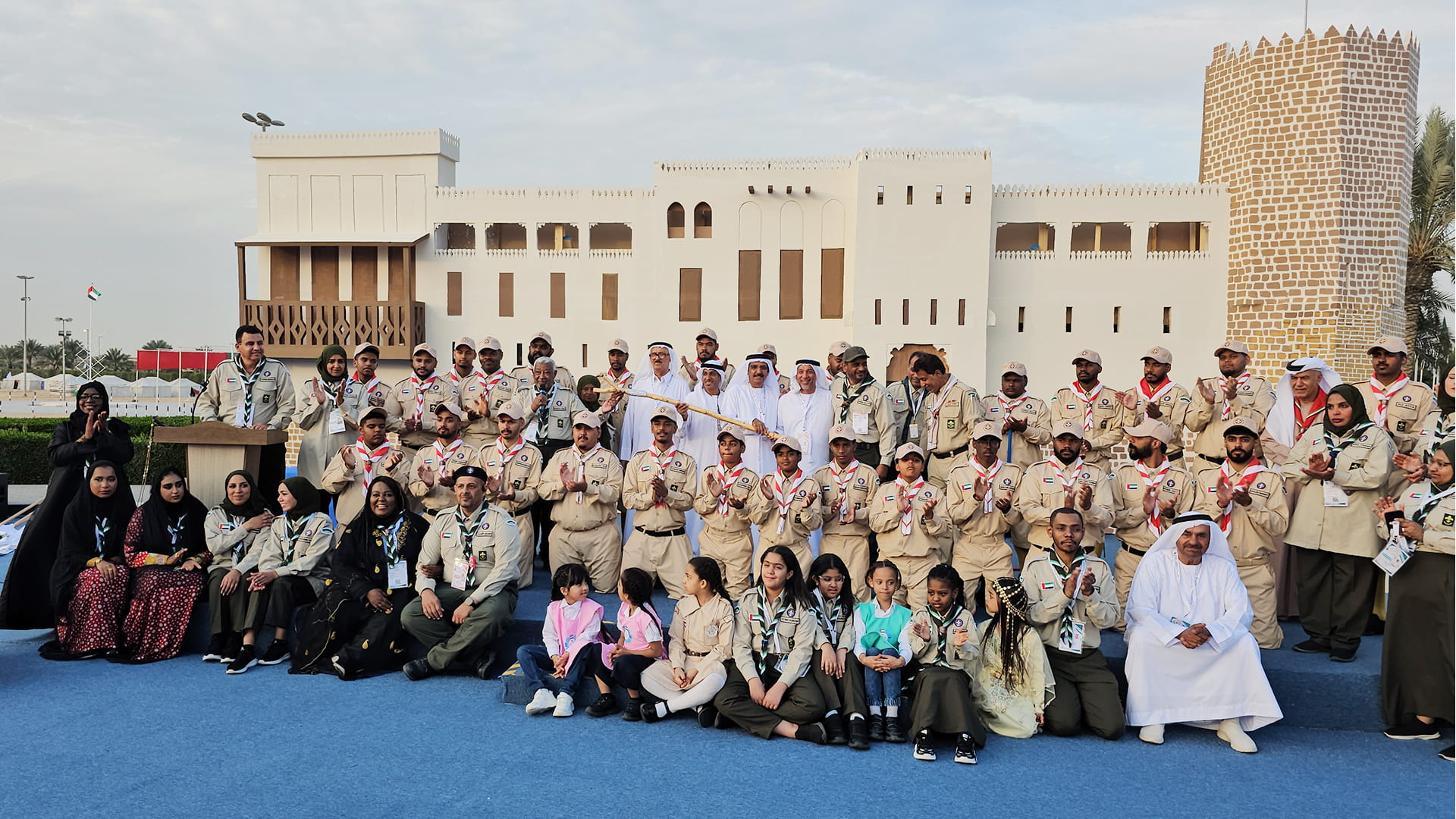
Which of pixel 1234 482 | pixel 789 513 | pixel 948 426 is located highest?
pixel 948 426

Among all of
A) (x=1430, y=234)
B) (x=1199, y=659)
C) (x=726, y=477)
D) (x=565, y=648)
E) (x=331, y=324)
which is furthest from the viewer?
(x=1430, y=234)

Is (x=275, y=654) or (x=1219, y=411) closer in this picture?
(x=275, y=654)

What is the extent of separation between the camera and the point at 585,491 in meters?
7.14

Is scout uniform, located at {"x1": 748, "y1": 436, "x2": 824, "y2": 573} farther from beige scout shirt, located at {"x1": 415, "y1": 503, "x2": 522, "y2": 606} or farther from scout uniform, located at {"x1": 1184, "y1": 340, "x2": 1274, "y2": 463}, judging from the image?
scout uniform, located at {"x1": 1184, "y1": 340, "x2": 1274, "y2": 463}

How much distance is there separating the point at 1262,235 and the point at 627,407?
17854mm

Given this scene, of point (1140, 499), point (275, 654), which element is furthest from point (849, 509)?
point (275, 654)

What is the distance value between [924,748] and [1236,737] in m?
1.64

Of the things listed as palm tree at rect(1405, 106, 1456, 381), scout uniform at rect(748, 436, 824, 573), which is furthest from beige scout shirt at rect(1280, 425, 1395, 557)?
palm tree at rect(1405, 106, 1456, 381)

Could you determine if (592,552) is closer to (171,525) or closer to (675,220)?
(171,525)

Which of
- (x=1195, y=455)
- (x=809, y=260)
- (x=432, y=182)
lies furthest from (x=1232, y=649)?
(x=432, y=182)

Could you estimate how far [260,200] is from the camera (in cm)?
2345

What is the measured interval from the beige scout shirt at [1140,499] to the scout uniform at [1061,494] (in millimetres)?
114

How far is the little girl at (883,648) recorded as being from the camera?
5117 mm

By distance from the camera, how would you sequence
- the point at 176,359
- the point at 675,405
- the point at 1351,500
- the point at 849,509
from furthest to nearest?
the point at 176,359 < the point at 675,405 < the point at 849,509 < the point at 1351,500
